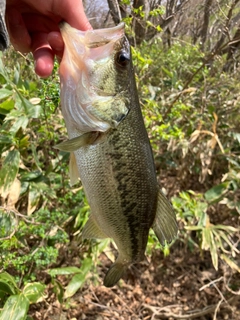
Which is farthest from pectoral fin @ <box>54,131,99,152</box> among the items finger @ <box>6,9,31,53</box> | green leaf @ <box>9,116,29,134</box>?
green leaf @ <box>9,116,29,134</box>

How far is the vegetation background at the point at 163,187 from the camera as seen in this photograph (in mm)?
2203

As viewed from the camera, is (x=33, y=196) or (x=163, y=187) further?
(x=163, y=187)

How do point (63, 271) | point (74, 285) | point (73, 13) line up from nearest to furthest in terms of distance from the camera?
point (73, 13) < point (63, 271) < point (74, 285)

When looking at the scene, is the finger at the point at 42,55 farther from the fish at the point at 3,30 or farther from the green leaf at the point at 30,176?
the green leaf at the point at 30,176

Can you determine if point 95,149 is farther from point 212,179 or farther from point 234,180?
point 212,179

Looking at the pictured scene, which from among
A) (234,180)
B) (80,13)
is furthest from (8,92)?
(234,180)

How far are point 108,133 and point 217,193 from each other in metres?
2.27

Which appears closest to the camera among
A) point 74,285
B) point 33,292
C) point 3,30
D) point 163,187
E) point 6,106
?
point 3,30

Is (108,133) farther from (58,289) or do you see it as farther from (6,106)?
(58,289)

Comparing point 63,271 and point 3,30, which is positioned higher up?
point 3,30

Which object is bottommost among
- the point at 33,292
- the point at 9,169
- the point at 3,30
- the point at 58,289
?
the point at 58,289

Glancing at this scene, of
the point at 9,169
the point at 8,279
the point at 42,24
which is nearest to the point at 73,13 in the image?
the point at 42,24

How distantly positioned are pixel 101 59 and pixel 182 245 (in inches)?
108

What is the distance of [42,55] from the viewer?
1537mm
